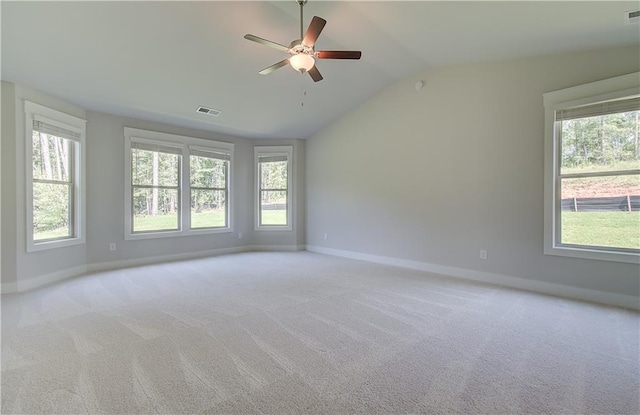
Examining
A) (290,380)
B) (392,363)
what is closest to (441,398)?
(392,363)

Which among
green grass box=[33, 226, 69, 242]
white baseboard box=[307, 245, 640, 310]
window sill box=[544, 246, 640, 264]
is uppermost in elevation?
green grass box=[33, 226, 69, 242]

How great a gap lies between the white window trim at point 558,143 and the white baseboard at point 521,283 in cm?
41

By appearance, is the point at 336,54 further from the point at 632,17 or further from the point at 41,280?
the point at 41,280

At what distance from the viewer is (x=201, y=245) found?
6.18 metres

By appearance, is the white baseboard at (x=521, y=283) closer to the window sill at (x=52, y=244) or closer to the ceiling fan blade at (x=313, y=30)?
the ceiling fan blade at (x=313, y=30)

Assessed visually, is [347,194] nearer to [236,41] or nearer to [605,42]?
[236,41]

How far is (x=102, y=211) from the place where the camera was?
4941mm

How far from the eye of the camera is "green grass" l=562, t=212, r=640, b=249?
333cm

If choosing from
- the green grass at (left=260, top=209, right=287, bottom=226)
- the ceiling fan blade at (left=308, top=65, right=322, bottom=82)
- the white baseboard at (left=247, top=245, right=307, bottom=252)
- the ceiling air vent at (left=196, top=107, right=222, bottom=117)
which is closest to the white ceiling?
the ceiling air vent at (left=196, top=107, right=222, bottom=117)

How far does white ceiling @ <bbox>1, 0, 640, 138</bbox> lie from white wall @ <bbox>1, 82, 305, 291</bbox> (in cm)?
37

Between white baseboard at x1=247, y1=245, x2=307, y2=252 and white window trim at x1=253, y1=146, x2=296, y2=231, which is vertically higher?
white window trim at x1=253, y1=146, x2=296, y2=231

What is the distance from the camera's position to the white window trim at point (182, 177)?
520 centimetres

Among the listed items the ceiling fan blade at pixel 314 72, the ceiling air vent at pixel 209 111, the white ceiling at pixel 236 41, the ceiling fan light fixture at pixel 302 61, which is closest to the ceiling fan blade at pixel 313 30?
the ceiling fan light fixture at pixel 302 61

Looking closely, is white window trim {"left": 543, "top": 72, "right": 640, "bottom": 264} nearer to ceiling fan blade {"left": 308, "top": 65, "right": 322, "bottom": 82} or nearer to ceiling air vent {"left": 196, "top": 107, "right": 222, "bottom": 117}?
ceiling fan blade {"left": 308, "top": 65, "right": 322, "bottom": 82}
